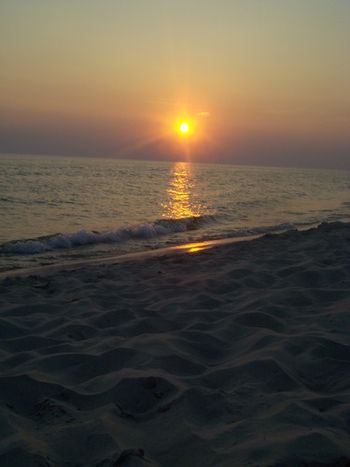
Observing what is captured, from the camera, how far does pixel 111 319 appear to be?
4.84m

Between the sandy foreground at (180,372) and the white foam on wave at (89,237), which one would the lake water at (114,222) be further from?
the sandy foreground at (180,372)

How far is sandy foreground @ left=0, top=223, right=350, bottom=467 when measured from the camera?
93.4 inches

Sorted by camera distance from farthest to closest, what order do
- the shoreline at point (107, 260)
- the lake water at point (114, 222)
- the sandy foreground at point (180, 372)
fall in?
the lake water at point (114, 222) → the shoreline at point (107, 260) → the sandy foreground at point (180, 372)

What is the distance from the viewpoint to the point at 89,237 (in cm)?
1212

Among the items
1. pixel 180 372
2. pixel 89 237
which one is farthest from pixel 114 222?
pixel 180 372

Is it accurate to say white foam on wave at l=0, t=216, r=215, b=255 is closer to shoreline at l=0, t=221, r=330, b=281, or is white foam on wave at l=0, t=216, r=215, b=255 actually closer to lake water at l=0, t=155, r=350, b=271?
lake water at l=0, t=155, r=350, b=271

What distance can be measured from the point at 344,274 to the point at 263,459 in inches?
181

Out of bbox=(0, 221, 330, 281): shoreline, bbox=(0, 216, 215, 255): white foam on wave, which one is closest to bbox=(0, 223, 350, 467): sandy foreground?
bbox=(0, 221, 330, 281): shoreline

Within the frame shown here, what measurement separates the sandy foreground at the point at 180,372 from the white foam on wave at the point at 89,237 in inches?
172

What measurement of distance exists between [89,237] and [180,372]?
9020 millimetres

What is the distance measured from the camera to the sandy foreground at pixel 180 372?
2.37 meters

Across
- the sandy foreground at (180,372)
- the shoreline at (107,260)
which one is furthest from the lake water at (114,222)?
the sandy foreground at (180,372)

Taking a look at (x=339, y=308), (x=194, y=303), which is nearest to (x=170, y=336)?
(x=194, y=303)

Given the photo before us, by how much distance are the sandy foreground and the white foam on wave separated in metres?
4.36
